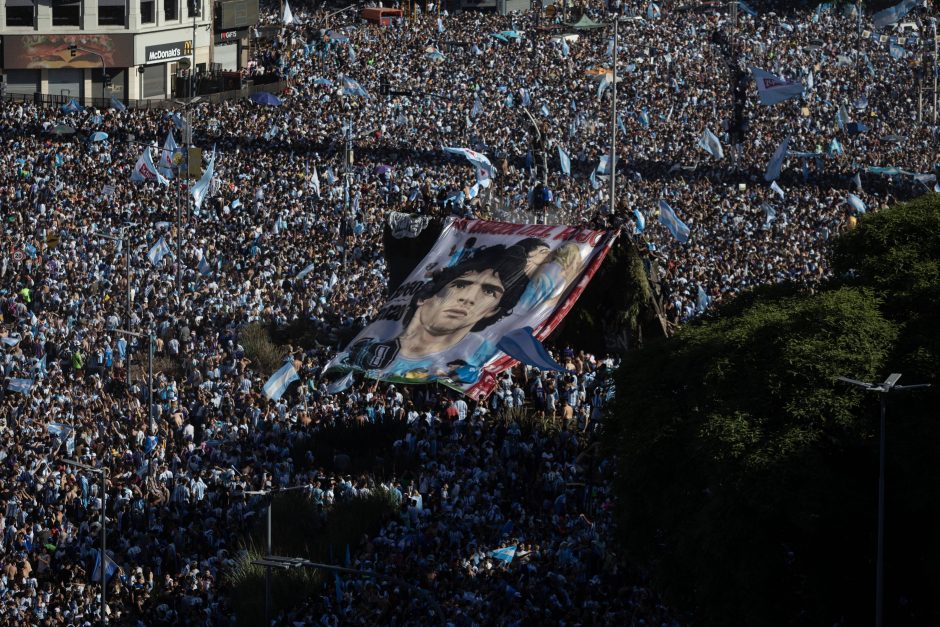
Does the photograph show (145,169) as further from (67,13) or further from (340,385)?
(67,13)

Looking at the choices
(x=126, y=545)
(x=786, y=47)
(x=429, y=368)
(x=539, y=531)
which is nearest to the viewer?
(x=539, y=531)

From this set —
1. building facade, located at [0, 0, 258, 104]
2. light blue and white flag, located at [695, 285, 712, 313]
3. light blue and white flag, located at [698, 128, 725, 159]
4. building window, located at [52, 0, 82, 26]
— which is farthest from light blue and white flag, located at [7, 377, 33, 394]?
building window, located at [52, 0, 82, 26]

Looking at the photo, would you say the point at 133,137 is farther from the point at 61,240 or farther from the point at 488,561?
the point at 488,561

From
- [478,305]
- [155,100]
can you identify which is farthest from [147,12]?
[478,305]

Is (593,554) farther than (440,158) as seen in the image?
No

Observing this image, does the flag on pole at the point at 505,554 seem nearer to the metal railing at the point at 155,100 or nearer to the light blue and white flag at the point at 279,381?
the light blue and white flag at the point at 279,381

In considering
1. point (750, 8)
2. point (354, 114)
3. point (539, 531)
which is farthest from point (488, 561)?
point (750, 8)

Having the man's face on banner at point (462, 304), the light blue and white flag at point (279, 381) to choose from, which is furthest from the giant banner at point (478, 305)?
the light blue and white flag at point (279, 381)
